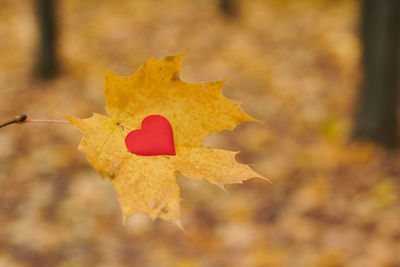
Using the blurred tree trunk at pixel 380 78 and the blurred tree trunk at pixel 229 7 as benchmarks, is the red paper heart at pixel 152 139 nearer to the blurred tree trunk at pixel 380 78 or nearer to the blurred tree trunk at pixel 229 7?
the blurred tree trunk at pixel 380 78

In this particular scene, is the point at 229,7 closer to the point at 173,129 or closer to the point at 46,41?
the point at 46,41

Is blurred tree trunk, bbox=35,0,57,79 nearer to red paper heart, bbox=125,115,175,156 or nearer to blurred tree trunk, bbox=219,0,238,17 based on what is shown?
blurred tree trunk, bbox=219,0,238,17

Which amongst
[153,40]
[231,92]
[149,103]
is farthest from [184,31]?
[149,103]

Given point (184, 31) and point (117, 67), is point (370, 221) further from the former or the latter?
point (184, 31)

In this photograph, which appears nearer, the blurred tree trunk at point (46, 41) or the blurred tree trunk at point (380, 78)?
the blurred tree trunk at point (380, 78)

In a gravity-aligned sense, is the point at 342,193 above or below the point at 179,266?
above

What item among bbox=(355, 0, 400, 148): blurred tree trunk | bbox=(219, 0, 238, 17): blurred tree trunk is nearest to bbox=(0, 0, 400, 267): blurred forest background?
bbox=(355, 0, 400, 148): blurred tree trunk

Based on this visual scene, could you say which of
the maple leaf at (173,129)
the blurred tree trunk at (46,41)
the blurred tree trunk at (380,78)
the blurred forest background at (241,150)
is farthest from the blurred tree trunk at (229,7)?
the maple leaf at (173,129)
